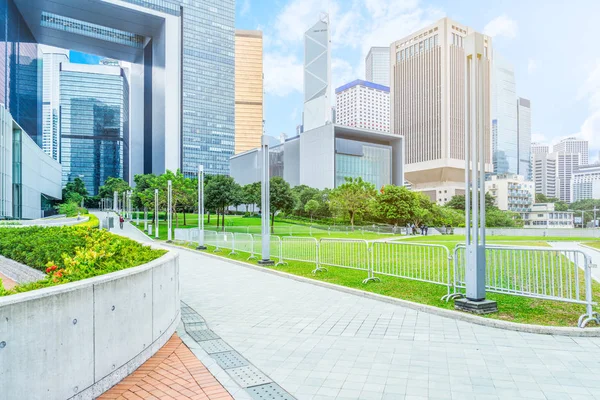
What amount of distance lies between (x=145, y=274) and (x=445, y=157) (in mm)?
131338

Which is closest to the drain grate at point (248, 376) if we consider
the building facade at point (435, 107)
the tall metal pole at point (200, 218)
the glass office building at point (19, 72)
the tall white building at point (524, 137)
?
the tall metal pole at point (200, 218)

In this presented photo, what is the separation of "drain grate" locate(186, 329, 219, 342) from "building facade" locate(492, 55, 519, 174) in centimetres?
16911

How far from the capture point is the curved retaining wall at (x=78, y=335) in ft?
9.84

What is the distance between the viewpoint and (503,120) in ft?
527

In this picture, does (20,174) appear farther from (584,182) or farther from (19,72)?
(584,182)

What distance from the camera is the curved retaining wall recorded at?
300 centimetres

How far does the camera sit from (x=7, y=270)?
1123cm

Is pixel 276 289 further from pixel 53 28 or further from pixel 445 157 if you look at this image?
pixel 445 157

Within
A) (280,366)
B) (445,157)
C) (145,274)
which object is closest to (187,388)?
(280,366)

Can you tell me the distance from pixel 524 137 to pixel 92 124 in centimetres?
18359

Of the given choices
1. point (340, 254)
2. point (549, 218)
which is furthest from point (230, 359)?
point (549, 218)

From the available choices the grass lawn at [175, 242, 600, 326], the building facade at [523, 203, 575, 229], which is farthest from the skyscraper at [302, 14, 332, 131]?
the grass lawn at [175, 242, 600, 326]

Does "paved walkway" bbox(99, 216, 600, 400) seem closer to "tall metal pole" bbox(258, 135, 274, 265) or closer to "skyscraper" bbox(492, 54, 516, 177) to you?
"tall metal pole" bbox(258, 135, 274, 265)

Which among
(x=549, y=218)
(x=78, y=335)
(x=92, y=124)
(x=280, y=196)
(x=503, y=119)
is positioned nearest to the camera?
(x=78, y=335)
